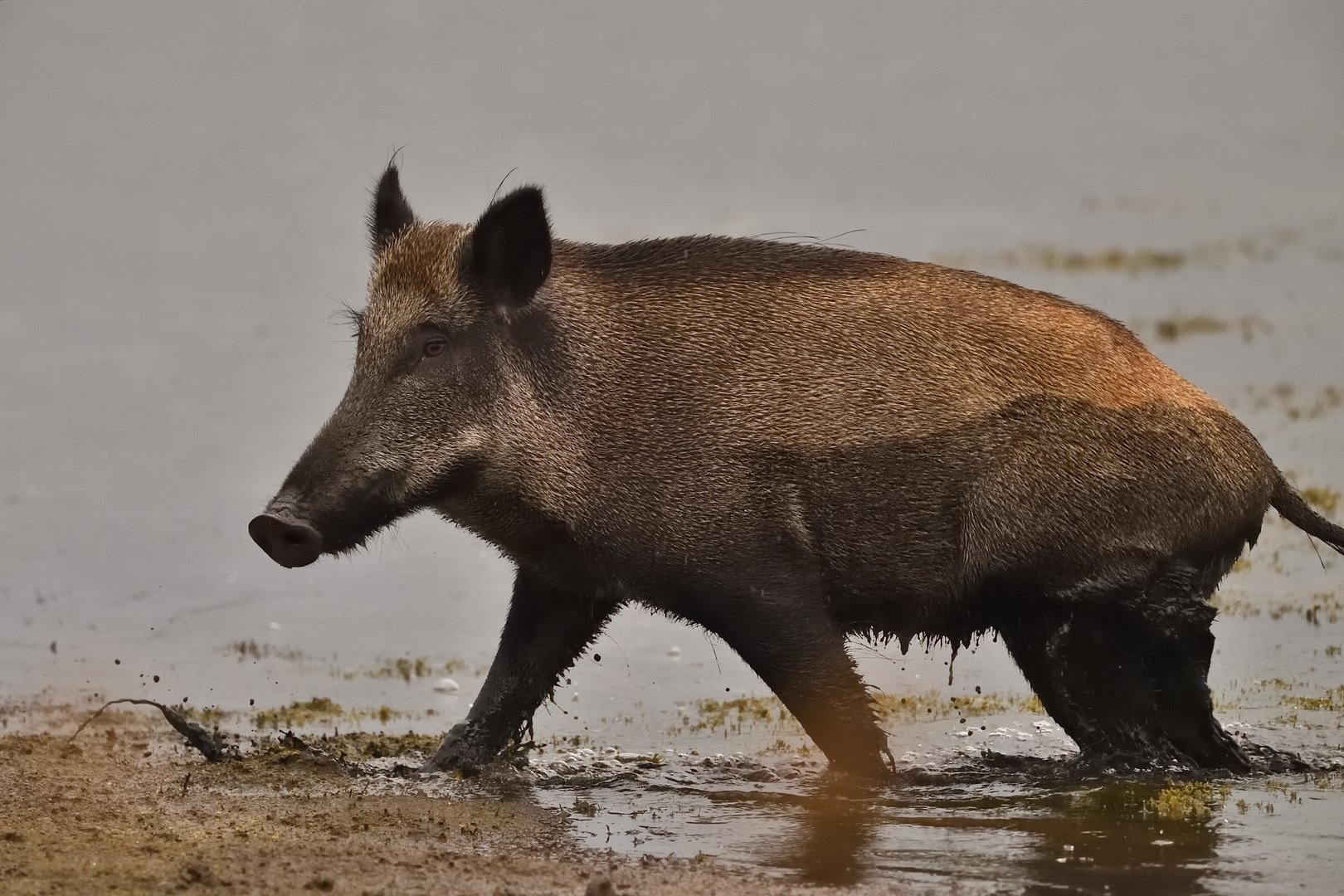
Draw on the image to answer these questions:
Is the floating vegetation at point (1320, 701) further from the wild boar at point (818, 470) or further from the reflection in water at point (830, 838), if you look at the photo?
the reflection in water at point (830, 838)

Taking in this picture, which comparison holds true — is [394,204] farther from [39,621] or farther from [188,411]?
[188,411]

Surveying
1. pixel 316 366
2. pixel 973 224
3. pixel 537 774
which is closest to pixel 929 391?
pixel 537 774

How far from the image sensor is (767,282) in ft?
32.1

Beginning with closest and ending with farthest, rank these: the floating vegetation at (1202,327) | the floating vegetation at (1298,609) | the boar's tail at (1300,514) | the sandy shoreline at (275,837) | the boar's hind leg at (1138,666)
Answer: the sandy shoreline at (275,837) < the boar's hind leg at (1138,666) < the boar's tail at (1300,514) < the floating vegetation at (1298,609) < the floating vegetation at (1202,327)

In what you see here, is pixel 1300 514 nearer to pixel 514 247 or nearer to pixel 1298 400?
pixel 514 247

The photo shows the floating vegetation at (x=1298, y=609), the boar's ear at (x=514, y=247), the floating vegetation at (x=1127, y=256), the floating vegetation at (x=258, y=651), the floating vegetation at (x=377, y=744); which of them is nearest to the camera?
the boar's ear at (x=514, y=247)

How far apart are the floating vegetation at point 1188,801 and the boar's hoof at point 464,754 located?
288cm

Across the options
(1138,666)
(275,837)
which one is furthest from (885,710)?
(275,837)

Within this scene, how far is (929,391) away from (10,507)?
27.8ft

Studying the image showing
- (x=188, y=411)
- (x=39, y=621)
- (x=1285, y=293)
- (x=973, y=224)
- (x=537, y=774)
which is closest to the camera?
(x=537, y=774)

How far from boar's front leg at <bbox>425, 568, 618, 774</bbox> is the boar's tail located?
2.94 meters

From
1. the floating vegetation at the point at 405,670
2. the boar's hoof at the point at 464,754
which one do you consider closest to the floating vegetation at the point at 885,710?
the boar's hoof at the point at 464,754

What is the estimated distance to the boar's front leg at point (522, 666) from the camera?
989 centimetres

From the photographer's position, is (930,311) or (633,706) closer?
(930,311)
